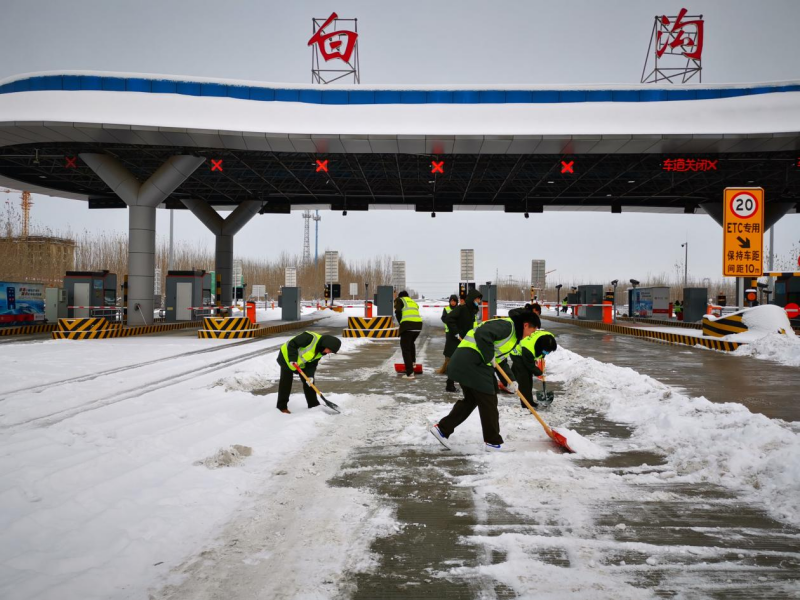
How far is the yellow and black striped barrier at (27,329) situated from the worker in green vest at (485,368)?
76.5ft

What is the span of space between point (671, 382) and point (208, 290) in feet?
92.2

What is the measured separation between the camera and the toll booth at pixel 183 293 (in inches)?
1187

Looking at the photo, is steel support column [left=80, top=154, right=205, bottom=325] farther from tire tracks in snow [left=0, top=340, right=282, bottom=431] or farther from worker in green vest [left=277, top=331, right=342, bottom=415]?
worker in green vest [left=277, top=331, right=342, bottom=415]

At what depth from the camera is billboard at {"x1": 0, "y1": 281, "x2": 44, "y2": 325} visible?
80.0 feet

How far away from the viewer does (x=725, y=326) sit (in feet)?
57.8

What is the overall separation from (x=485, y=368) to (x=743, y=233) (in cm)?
1409

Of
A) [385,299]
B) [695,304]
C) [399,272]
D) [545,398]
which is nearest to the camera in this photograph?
[545,398]

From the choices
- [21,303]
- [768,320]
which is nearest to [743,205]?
[768,320]

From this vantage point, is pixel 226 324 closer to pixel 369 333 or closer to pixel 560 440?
pixel 369 333

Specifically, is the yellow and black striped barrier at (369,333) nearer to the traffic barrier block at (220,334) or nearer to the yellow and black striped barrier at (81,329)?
the traffic barrier block at (220,334)

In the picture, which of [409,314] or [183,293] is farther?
[183,293]

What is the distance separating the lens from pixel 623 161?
944 inches

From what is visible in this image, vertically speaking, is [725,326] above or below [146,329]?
above

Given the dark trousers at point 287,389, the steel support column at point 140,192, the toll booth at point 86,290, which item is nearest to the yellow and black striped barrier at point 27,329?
the toll booth at point 86,290
